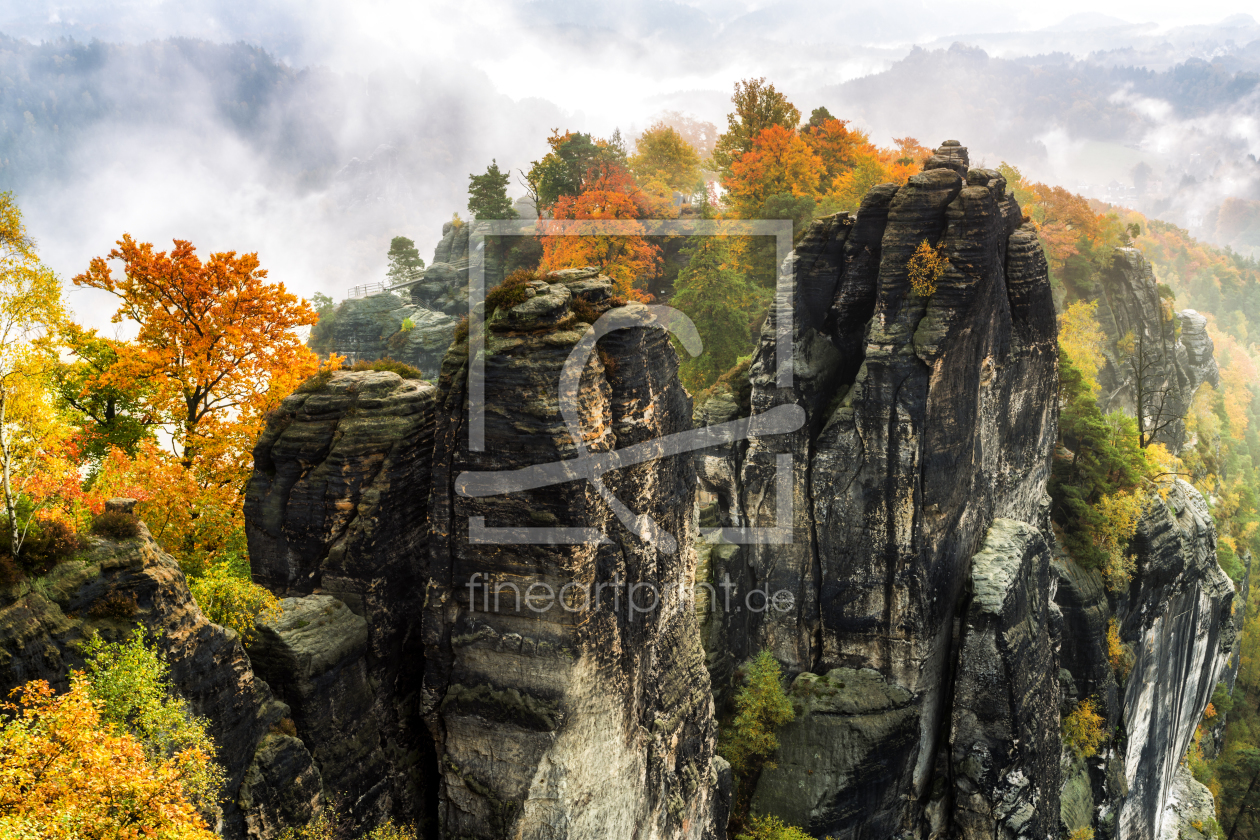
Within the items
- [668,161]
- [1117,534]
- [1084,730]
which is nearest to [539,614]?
[1084,730]

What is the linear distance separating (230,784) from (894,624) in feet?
77.2

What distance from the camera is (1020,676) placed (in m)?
28.8

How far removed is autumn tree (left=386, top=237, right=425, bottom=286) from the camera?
62875mm

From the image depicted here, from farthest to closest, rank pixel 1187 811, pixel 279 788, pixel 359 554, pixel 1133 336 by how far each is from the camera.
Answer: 1. pixel 1133 336
2. pixel 1187 811
3. pixel 359 554
4. pixel 279 788

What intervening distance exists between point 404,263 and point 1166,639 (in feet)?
193

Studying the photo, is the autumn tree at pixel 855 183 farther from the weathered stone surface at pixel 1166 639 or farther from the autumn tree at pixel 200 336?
the autumn tree at pixel 200 336

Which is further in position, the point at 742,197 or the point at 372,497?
the point at 742,197

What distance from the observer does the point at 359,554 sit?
726 inches

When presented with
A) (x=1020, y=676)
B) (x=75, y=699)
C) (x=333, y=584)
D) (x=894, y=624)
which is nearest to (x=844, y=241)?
(x=894, y=624)

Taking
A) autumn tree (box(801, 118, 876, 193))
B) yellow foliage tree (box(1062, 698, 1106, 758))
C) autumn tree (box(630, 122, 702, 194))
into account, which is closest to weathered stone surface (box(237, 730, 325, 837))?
yellow foliage tree (box(1062, 698, 1106, 758))

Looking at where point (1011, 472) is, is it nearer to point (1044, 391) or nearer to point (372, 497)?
point (1044, 391)

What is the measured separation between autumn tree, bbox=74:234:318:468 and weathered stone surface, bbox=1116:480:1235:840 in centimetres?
4006

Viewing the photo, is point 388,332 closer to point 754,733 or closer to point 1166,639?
point 754,733

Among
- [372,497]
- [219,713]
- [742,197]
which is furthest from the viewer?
[742,197]
